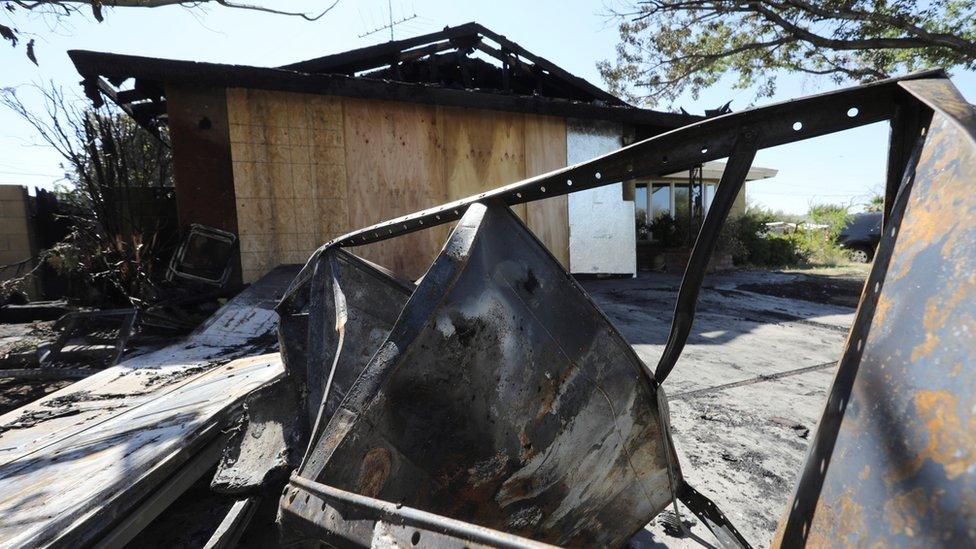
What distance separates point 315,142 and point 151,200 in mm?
2598

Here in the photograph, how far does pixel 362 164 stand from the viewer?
6.98 meters

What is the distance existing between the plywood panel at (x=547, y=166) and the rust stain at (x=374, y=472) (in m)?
7.12

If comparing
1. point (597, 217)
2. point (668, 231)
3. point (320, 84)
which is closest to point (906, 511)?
point (320, 84)

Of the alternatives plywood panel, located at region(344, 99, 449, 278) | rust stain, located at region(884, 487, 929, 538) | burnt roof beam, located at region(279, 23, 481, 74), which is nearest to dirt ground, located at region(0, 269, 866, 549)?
rust stain, located at region(884, 487, 929, 538)

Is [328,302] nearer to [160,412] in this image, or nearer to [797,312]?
[160,412]

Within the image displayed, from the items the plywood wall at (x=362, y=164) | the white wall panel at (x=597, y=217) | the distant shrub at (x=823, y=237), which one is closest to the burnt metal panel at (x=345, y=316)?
the plywood wall at (x=362, y=164)

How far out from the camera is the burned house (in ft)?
19.7

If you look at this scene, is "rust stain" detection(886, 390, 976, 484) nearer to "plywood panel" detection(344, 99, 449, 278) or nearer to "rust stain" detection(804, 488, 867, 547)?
"rust stain" detection(804, 488, 867, 547)

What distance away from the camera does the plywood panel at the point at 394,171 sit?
273 inches

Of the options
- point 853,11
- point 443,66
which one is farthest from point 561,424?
point 853,11

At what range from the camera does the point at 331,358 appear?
186 cm

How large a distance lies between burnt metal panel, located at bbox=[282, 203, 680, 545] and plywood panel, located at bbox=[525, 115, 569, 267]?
6.65 metres

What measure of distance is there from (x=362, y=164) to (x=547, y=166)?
3483 millimetres

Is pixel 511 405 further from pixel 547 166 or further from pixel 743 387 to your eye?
pixel 547 166
